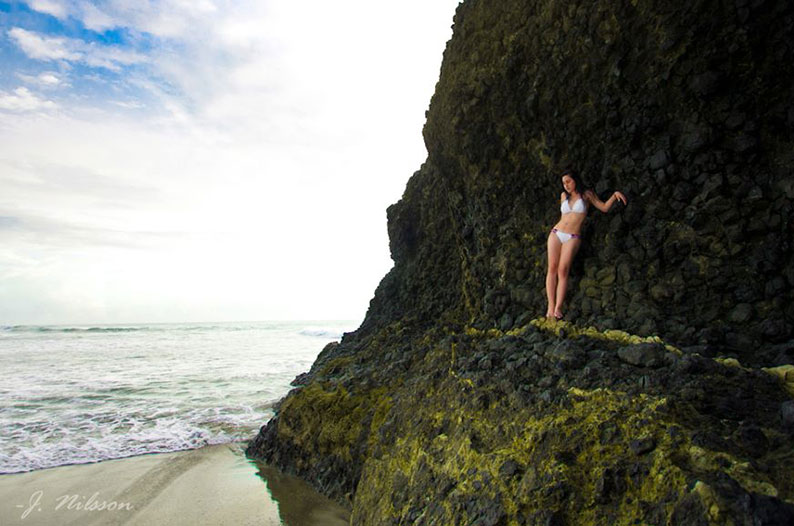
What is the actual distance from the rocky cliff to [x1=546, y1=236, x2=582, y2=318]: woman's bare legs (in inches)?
6.4

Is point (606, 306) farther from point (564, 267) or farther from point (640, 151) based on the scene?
point (640, 151)

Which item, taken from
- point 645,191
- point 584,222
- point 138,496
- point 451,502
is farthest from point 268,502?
point 645,191

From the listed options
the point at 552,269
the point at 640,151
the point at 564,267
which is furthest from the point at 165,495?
the point at 640,151

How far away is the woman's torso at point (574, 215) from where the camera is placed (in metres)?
5.72

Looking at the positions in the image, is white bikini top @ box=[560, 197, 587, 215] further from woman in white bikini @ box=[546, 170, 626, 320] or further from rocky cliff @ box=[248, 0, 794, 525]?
rocky cliff @ box=[248, 0, 794, 525]

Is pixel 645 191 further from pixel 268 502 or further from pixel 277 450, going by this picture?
pixel 277 450

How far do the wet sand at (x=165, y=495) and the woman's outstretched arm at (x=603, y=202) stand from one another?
4.98 meters

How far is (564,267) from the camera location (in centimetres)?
578

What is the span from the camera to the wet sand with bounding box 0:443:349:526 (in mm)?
5996

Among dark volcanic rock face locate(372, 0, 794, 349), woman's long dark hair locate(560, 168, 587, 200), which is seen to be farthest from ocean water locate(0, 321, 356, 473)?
woman's long dark hair locate(560, 168, 587, 200)

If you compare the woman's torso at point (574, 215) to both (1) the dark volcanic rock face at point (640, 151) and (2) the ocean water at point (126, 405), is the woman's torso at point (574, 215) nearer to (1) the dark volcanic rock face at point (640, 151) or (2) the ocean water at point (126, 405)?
(1) the dark volcanic rock face at point (640, 151)

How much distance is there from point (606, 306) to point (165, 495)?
679 cm

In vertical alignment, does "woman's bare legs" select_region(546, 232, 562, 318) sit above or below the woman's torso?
below

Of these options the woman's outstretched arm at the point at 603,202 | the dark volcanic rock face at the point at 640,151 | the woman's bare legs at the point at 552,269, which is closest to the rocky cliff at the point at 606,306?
the dark volcanic rock face at the point at 640,151
